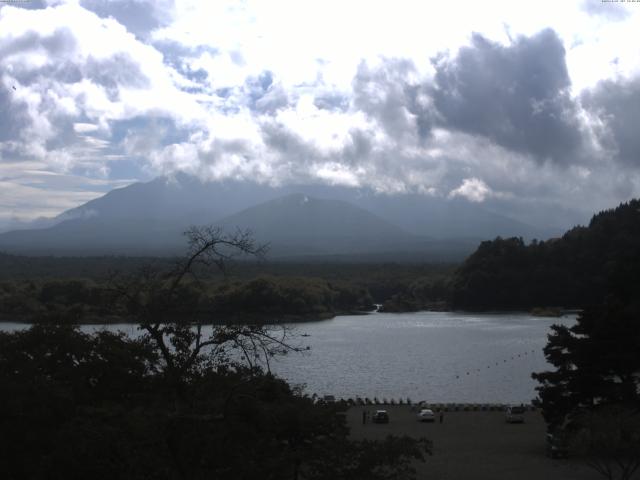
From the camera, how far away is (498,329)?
1992 inches

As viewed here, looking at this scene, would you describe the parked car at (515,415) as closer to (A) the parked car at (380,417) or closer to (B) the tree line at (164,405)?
(A) the parked car at (380,417)

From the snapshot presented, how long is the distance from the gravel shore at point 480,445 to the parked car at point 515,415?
0.68 feet

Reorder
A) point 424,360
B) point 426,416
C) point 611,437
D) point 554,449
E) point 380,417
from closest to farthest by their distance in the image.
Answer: point 611,437, point 554,449, point 380,417, point 426,416, point 424,360

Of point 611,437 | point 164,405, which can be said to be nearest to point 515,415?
point 611,437

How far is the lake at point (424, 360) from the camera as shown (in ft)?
93.6

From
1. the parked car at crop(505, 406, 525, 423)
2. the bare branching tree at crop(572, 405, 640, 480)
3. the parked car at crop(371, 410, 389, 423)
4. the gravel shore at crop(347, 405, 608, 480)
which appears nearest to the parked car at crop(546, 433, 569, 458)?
the gravel shore at crop(347, 405, 608, 480)

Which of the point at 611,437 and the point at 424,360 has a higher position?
the point at 611,437

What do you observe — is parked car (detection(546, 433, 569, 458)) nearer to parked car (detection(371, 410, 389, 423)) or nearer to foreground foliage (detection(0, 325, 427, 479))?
parked car (detection(371, 410, 389, 423))

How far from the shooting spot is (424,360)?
3659 cm

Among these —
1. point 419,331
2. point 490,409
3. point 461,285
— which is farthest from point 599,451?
point 461,285

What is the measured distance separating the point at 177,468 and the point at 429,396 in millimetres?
22018

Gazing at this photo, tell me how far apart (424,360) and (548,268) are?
107 feet

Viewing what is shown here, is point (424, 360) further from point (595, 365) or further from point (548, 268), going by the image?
point (548, 268)

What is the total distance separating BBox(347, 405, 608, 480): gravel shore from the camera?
14.5 metres
